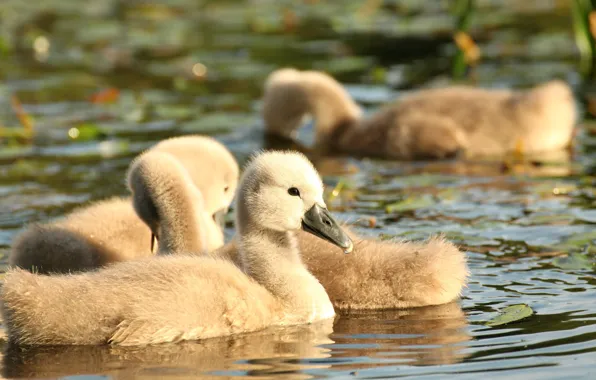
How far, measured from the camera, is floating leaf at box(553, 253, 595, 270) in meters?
7.89

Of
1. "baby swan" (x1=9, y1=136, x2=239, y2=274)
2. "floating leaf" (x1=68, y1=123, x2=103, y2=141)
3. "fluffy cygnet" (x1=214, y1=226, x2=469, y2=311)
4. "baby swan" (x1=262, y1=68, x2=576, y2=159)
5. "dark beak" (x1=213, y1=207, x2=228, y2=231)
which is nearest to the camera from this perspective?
"fluffy cygnet" (x1=214, y1=226, x2=469, y2=311)

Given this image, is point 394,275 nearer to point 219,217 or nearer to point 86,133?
point 219,217

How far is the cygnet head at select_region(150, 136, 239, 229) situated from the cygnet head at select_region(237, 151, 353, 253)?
1523mm

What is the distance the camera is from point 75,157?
11.7 m

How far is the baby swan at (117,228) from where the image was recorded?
7.82 m

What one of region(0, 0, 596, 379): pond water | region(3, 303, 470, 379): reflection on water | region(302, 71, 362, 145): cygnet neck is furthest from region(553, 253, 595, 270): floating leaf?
region(302, 71, 362, 145): cygnet neck

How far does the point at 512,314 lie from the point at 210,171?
2.48 metres

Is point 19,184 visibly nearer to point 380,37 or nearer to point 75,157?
point 75,157

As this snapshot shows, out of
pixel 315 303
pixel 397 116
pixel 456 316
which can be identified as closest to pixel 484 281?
pixel 456 316

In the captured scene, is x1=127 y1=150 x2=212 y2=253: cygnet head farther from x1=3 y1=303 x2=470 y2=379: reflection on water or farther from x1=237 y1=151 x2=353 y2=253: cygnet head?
x1=3 y1=303 x2=470 y2=379: reflection on water

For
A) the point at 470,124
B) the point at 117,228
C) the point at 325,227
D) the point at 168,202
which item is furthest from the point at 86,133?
the point at 325,227

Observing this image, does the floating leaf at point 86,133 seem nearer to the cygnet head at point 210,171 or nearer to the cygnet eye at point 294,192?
the cygnet head at point 210,171

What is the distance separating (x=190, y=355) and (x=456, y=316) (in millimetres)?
1568

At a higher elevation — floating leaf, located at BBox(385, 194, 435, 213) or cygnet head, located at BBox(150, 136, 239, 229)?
cygnet head, located at BBox(150, 136, 239, 229)
